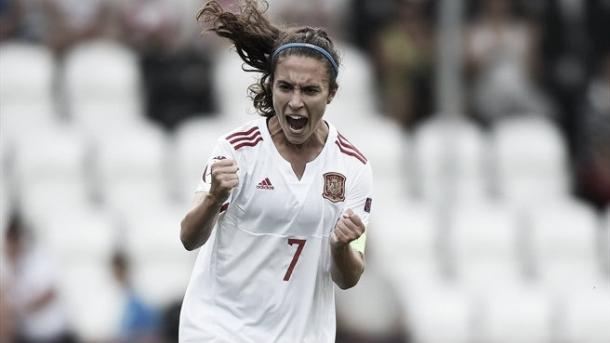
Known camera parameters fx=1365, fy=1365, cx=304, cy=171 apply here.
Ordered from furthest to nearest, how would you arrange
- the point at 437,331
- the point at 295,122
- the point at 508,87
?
the point at 508,87
the point at 437,331
the point at 295,122

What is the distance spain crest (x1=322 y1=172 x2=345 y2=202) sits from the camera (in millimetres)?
5262

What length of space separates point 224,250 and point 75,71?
19.1 feet

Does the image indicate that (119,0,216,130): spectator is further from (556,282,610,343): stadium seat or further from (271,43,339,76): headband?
(271,43,339,76): headband

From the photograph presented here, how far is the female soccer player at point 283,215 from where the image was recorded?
203 inches

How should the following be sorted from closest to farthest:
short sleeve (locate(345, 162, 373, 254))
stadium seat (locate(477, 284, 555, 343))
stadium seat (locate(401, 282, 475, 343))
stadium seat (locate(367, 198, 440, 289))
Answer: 1. short sleeve (locate(345, 162, 373, 254))
2. stadium seat (locate(401, 282, 475, 343))
3. stadium seat (locate(477, 284, 555, 343))
4. stadium seat (locate(367, 198, 440, 289))

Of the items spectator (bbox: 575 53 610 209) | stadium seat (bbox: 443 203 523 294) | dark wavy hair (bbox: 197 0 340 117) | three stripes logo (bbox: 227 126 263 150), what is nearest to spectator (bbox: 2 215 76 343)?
stadium seat (bbox: 443 203 523 294)

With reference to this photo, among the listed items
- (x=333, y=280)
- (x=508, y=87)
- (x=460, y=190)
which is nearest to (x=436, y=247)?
(x=460, y=190)

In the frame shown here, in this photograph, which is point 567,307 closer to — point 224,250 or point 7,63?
point 7,63

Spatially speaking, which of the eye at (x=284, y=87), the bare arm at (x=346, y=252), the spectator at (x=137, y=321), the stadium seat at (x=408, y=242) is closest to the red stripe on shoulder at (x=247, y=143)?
the eye at (x=284, y=87)

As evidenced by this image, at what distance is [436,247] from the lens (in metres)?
10.8

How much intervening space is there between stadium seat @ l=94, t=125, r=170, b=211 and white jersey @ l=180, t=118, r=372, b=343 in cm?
525

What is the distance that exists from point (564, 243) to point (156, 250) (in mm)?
3399

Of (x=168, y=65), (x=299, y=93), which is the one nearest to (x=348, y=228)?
(x=299, y=93)

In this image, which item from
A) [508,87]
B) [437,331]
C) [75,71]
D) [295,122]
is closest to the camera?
[295,122]
